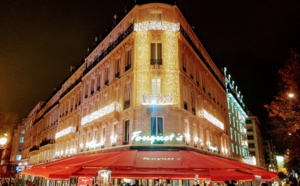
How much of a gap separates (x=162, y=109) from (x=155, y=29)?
5810 millimetres

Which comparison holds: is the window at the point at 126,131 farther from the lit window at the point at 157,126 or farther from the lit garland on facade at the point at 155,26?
the lit garland on facade at the point at 155,26

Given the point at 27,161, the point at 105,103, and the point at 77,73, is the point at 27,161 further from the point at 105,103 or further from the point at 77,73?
the point at 105,103

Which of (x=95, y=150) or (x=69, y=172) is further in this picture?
(x=95, y=150)

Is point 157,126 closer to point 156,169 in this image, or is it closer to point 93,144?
point 156,169

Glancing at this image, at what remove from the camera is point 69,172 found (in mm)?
12000

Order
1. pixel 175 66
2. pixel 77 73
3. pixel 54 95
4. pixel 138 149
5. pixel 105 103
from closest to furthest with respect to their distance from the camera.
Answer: pixel 138 149, pixel 175 66, pixel 105 103, pixel 77 73, pixel 54 95

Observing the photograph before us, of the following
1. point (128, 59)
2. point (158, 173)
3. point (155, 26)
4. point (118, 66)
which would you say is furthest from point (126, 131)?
point (155, 26)

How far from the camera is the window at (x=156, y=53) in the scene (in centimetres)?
1791

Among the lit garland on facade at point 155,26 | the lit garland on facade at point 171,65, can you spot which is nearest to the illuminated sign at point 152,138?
the lit garland on facade at point 171,65

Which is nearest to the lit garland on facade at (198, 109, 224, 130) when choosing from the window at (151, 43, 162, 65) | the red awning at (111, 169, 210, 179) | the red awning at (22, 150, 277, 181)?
the window at (151, 43, 162, 65)

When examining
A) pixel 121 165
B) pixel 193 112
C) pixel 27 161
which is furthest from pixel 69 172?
pixel 27 161

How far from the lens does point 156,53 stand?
18.2 m

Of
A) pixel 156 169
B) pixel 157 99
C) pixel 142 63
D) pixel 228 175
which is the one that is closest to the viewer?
pixel 228 175

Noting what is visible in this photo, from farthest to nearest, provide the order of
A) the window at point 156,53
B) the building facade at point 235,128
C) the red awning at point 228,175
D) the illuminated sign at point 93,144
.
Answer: the building facade at point 235,128
the illuminated sign at point 93,144
the window at point 156,53
the red awning at point 228,175
